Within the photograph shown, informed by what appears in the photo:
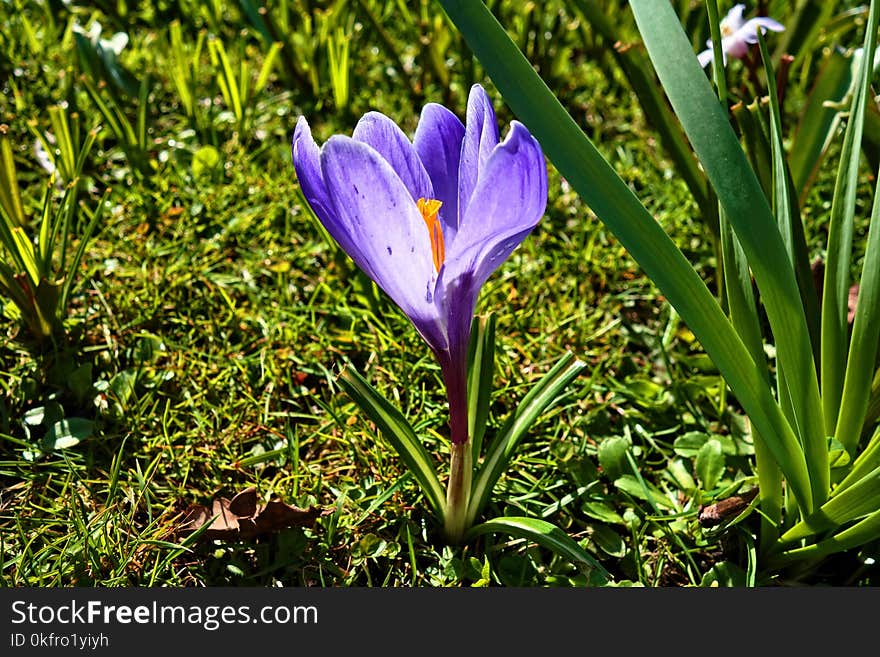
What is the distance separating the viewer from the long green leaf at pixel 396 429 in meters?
1.24

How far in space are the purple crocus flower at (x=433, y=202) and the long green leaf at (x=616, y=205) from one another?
7cm

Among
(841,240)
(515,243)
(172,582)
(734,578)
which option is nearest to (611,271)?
(841,240)

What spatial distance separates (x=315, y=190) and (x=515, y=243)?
0.82 ft

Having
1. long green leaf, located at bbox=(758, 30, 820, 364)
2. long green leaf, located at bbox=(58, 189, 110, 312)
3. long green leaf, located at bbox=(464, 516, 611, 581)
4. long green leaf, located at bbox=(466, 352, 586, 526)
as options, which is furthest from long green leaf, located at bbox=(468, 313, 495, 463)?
long green leaf, located at bbox=(58, 189, 110, 312)

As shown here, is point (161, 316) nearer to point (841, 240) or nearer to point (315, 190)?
point (315, 190)

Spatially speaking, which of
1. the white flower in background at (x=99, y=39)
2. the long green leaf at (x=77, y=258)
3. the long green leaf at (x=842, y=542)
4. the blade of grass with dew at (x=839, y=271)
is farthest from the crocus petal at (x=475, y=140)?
the white flower in background at (x=99, y=39)

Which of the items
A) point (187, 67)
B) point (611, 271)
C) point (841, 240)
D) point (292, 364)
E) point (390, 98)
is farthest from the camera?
point (390, 98)

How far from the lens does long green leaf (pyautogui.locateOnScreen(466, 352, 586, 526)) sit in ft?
4.31

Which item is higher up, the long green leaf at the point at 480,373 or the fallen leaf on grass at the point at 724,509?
the long green leaf at the point at 480,373

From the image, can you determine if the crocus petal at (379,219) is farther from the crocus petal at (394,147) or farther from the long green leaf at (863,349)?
the long green leaf at (863,349)

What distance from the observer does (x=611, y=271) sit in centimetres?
199

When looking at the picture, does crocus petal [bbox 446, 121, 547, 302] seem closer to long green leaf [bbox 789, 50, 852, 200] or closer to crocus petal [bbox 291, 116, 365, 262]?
crocus petal [bbox 291, 116, 365, 262]

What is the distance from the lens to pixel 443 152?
114 cm

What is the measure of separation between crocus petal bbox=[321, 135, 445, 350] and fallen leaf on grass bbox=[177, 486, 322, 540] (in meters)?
0.51
